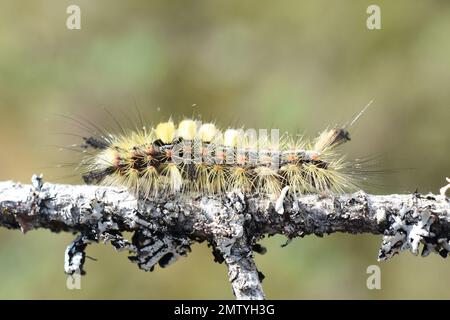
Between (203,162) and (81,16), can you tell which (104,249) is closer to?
(81,16)

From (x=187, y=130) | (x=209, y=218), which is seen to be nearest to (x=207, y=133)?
(x=187, y=130)

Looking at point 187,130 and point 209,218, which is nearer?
point 209,218

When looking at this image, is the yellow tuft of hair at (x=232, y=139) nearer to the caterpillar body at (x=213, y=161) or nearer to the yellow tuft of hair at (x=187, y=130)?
the caterpillar body at (x=213, y=161)

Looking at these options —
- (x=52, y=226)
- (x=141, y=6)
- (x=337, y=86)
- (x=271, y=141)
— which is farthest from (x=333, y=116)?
(x=52, y=226)

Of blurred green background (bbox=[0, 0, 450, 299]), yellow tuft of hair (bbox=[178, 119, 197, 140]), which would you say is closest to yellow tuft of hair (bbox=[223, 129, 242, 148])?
yellow tuft of hair (bbox=[178, 119, 197, 140])

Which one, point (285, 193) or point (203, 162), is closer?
point (285, 193)

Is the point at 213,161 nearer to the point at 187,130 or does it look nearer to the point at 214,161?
the point at 214,161

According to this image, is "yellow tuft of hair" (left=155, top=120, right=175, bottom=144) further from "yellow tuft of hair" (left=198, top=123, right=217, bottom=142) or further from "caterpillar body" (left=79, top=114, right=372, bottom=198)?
"yellow tuft of hair" (left=198, top=123, right=217, bottom=142)
